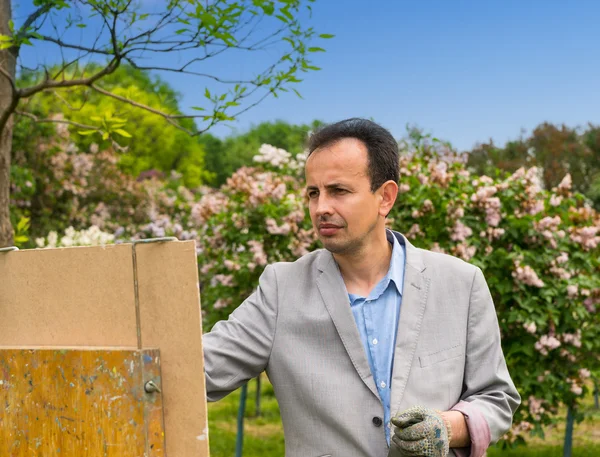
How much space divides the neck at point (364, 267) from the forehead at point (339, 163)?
25 cm

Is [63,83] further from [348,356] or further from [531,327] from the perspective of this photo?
[531,327]

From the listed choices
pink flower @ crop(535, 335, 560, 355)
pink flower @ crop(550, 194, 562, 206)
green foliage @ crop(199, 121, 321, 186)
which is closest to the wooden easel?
pink flower @ crop(535, 335, 560, 355)

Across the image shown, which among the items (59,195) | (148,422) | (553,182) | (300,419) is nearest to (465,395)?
(300,419)

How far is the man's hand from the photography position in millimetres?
2004

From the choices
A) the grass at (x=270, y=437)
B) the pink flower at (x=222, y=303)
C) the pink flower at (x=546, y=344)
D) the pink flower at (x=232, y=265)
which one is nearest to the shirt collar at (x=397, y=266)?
the pink flower at (x=546, y=344)

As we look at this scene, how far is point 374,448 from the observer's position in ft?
7.13

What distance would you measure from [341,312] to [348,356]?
5.4 inches

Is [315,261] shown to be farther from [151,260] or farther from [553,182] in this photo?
[553,182]

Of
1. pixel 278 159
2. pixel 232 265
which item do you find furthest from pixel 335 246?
pixel 278 159

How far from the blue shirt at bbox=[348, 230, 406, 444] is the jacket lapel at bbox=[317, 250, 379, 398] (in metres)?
0.05

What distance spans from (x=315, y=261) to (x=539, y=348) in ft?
12.3

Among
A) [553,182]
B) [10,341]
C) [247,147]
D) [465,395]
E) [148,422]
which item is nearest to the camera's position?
[148,422]

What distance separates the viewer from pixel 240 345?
2270 mm

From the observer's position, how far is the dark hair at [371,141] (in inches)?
93.4
